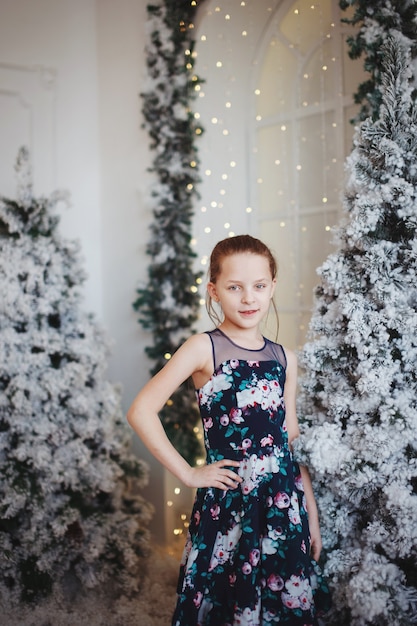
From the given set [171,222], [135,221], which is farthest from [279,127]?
[135,221]

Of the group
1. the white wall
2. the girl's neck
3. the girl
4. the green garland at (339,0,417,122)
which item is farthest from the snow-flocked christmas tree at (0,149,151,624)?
the green garland at (339,0,417,122)

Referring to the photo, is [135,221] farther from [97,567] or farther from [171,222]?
[97,567]

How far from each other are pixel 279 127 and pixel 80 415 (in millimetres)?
1797

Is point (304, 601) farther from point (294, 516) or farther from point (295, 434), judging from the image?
point (295, 434)

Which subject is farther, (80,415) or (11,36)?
(11,36)

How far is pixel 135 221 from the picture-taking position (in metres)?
3.88

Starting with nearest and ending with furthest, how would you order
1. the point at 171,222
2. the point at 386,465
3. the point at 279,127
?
1. the point at 386,465
2. the point at 279,127
3. the point at 171,222

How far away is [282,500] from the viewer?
168 cm

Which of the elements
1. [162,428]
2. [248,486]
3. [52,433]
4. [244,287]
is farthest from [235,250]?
[52,433]

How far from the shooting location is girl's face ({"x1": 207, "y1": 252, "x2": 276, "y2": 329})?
173 centimetres

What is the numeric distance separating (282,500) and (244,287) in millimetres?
572

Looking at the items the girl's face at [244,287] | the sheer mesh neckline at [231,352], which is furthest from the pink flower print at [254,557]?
the girl's face at [244,287]

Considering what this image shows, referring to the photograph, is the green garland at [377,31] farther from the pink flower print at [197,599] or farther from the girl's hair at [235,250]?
the pink flower print at [197,599]

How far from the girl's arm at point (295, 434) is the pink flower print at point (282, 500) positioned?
0.73ft
